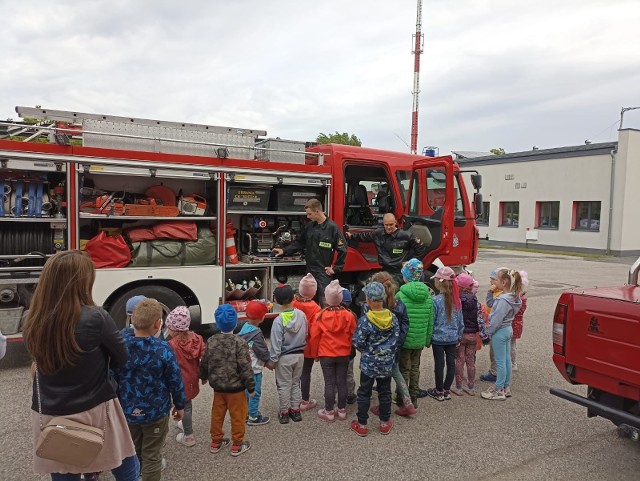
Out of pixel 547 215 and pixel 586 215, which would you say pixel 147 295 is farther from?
pixel 547 215

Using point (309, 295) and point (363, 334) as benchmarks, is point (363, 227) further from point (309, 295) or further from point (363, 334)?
point (363, 334)

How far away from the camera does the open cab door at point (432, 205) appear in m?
7.21

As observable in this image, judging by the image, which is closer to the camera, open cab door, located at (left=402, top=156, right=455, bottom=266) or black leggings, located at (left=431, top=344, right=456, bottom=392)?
black leggings, located at (left=431, top=344, right=456, bottom=392)

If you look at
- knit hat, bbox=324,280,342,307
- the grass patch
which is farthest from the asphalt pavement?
the grass patch

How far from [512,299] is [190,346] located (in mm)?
3132

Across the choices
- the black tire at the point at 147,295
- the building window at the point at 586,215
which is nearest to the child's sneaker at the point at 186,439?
the black tire at the point at 147,295

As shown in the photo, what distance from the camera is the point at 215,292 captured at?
5988 mm

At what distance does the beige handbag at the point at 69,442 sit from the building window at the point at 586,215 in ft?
84.9

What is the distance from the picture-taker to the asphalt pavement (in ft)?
11.0

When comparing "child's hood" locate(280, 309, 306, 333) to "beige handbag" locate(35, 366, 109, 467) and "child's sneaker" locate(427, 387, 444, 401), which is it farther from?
"beige handbag" locate(35, 366, 109, 467)

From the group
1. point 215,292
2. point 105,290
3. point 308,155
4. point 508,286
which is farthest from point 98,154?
point 508,286

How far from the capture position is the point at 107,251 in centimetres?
539

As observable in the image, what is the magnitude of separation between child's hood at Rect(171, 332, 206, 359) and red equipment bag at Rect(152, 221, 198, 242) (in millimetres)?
2418

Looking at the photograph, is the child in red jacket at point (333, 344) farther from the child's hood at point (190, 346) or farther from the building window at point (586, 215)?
the building window at point (586, 215)
